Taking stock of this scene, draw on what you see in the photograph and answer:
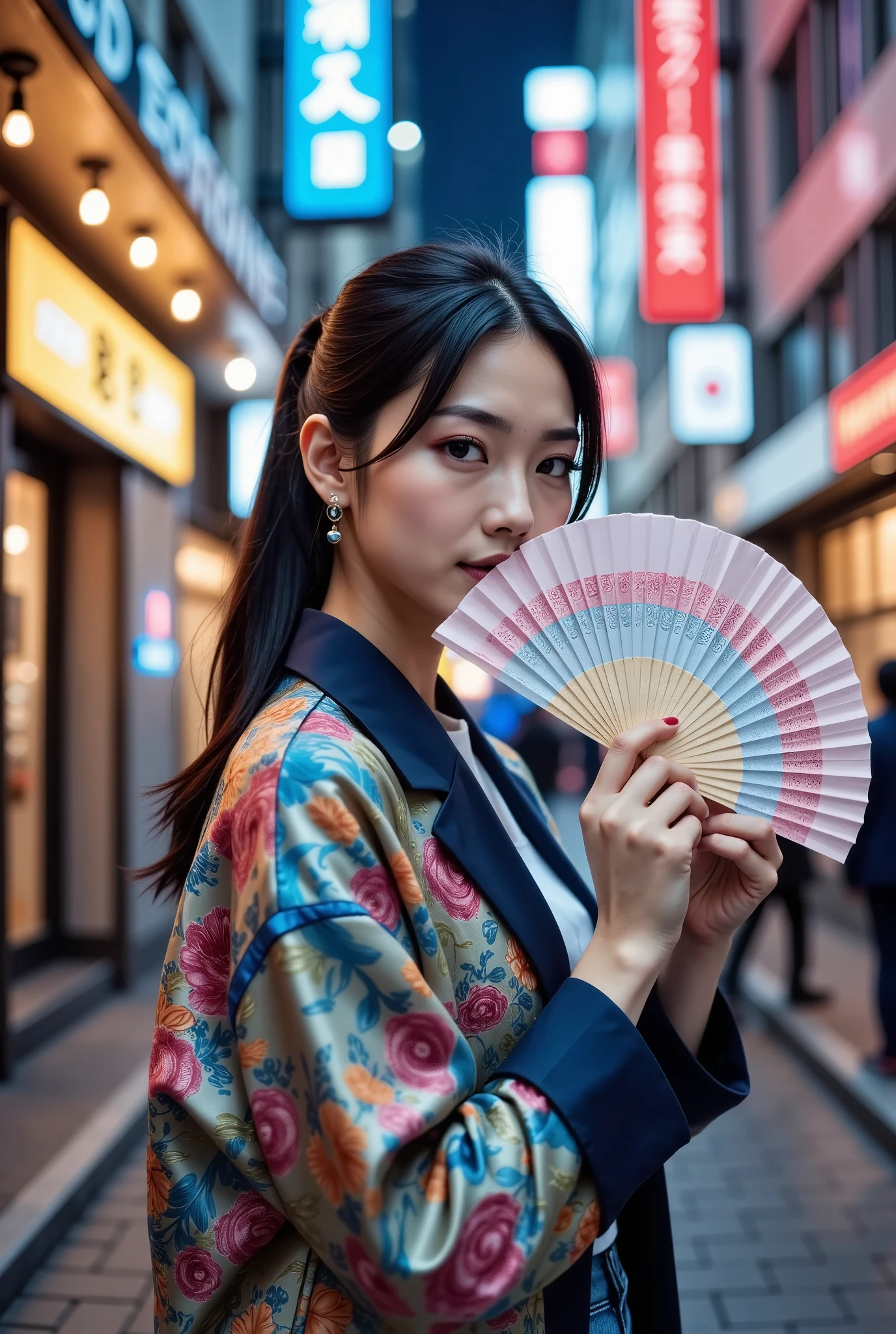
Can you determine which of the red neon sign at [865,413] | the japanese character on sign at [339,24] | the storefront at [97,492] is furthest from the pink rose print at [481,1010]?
the japanese character on sign at [339,24]

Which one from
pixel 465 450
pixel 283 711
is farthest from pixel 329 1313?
pixel 465 450

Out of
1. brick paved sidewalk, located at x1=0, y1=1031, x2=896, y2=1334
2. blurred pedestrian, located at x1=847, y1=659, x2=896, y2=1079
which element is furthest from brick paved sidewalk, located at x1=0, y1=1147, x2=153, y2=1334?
blurred pedestrian, located at x1=847, y1=659, x2=896, y2=1079

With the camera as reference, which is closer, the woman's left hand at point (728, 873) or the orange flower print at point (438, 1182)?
the orange flower print at point (438, 1182)

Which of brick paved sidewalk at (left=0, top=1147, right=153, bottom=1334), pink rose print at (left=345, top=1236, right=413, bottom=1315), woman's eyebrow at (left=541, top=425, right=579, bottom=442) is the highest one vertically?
→ woman's eyebrow at (left=541, top=425, right=579, bottom=442)

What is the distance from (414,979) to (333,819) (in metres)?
0.14

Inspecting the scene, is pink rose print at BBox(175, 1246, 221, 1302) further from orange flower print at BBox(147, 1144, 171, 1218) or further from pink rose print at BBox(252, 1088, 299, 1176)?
pink rose print at BBox(252, 1088, 299, 1176)

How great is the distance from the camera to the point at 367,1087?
79 cm

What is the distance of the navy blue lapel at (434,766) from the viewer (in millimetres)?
1030

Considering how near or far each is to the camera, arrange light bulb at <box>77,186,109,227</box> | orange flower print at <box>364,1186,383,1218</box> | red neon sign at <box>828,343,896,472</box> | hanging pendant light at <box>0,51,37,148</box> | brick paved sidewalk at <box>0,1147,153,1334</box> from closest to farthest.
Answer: orange flower print at <box>364,1186,383,1218</box> < brick paved sidewalk at <box>0,1147,153,1334</box> < hanging pendant light at <box>0,51,37,148</box> < light bulb at <box>77,186,109,227</box> < red neon sign at <box>828,343,896,472</box>

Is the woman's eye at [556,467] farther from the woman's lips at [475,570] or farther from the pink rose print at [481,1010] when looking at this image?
the pink rose print at [481,1010]

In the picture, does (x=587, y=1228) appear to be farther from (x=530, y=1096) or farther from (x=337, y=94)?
(x=337, y=94)

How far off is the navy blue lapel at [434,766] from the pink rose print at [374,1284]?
12.5 inches

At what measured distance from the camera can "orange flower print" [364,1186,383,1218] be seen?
0.77 m

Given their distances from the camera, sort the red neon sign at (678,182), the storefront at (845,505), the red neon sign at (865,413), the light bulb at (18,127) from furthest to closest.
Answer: the red neon sign at (678,182) < the storefront at (845,505) < the red neon sign at (865,413) < the light bulb at (18,127)
